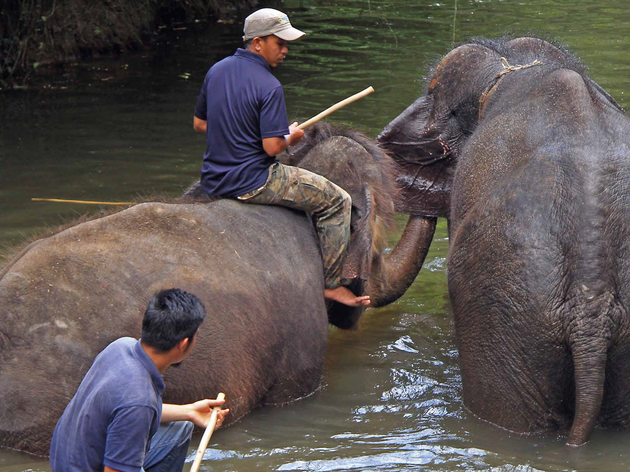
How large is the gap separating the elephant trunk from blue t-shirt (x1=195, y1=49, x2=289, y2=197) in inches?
34.0

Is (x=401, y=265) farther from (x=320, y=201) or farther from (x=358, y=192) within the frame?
(x=320, y=201)

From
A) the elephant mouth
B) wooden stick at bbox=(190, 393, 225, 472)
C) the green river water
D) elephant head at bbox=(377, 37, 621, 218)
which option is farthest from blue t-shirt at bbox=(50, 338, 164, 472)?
the elephant mouth

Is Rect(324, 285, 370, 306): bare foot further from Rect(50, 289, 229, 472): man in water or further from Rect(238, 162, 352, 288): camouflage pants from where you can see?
Rect(50, 289, 229, 472): man in water

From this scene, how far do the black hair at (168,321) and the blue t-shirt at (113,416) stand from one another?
0.06 meters

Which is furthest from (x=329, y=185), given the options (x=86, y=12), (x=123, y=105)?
(x=86, y=12)

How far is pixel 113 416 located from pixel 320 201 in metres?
1.98

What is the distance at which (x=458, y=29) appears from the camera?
44.1 ft

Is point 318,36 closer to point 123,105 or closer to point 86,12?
point 86,12

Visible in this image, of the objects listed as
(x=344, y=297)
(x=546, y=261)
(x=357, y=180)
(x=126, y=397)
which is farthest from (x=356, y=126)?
(x=126, y=397)

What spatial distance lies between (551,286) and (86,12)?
9.45 m

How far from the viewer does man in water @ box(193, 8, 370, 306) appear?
13.9 feet

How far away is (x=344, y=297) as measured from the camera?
15.4ft

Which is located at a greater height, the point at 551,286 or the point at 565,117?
the point at 565,117

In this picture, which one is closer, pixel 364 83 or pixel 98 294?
pixel 98 294
